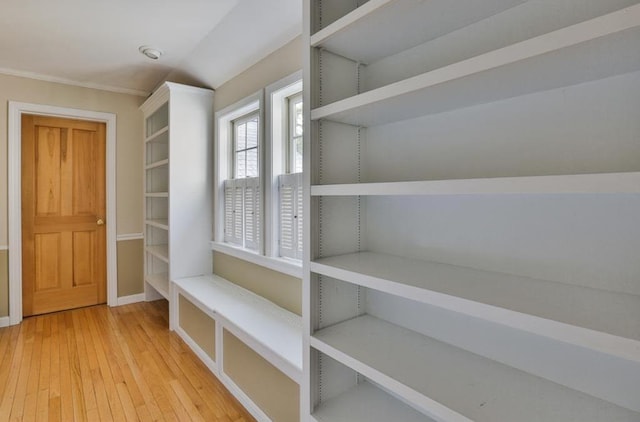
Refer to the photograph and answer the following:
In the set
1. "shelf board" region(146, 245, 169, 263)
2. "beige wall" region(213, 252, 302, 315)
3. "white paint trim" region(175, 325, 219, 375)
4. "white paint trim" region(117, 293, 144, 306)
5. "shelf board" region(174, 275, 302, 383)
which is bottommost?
"white paint trim" region(175, 325, 219, 375)

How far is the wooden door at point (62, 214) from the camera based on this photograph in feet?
11.5

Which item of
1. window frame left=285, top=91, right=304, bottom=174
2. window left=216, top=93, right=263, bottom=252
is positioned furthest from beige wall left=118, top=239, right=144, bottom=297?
window frame left=285, top=91, right=304, bottom=174

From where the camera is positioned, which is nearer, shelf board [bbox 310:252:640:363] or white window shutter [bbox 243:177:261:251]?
shelf board [bbox 310:252:640:363]

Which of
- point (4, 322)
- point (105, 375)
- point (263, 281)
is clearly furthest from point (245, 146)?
point (4, 322)

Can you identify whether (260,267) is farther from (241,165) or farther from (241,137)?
(241,137)

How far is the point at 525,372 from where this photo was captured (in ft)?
3.36

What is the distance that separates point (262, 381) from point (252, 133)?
1.94 m

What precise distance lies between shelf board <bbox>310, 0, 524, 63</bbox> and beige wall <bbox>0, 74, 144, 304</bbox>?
11.4ft

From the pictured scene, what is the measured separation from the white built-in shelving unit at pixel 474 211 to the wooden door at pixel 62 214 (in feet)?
11.7

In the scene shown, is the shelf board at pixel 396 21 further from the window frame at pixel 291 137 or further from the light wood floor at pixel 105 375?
the light wood floor at pixel 105 375

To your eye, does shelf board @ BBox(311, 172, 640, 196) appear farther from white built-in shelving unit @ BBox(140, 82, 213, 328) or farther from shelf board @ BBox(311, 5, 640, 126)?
white built-in shelving unit @ BBox(140, 82, 213, 328)

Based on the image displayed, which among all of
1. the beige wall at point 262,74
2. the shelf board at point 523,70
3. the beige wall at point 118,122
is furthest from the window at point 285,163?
the beige wall at point 118,122

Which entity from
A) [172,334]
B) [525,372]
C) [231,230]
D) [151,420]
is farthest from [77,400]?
[525,372]

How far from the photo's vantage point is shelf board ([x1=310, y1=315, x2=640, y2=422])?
875mm
